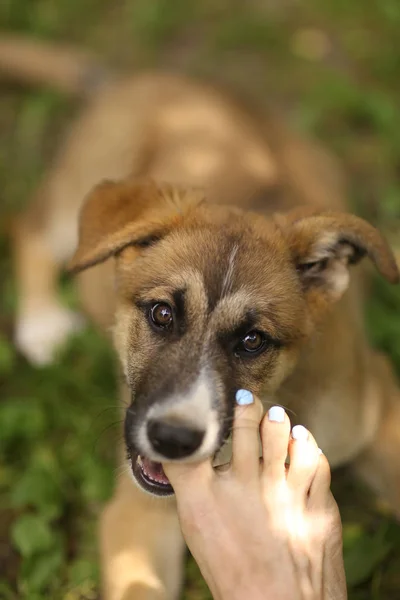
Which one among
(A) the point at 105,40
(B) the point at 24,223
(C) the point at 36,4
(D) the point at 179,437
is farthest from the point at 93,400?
(C) the point at 36,4

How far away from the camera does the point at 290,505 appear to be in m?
2.23

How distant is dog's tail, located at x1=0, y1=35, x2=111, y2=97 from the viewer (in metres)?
4.65

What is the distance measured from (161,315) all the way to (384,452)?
1.19 m

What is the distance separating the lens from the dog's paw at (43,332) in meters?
4.03

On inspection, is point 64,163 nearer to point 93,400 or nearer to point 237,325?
point 93,400

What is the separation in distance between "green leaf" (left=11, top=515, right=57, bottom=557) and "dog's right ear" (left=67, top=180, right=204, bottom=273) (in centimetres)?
119

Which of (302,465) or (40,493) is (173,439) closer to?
(302,465)

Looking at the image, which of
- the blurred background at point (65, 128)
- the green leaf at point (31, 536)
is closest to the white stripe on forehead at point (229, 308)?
the blurred background at point (65, 128)

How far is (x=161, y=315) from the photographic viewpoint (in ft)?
8.46

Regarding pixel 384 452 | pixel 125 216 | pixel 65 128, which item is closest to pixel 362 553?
pixel 384 452

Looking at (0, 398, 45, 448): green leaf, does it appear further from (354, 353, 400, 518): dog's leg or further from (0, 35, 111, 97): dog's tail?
(0, 35, 111, 97): dog's tail

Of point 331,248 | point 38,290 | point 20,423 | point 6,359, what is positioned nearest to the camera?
point 331,248

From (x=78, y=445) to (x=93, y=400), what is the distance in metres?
0.26

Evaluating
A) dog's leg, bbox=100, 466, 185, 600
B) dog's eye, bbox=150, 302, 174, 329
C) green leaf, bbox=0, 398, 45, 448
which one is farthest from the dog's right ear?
green leaf, bbox=0, 398, 45, 448
